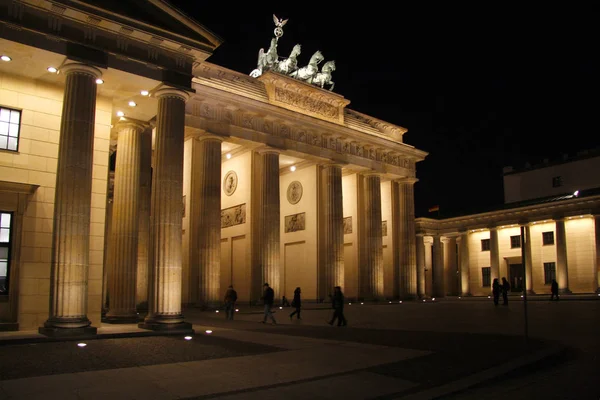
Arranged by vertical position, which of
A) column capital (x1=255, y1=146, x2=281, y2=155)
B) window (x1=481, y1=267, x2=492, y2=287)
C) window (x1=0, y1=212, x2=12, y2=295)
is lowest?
window (x1=481, y1=267, x2=492, y2=287)

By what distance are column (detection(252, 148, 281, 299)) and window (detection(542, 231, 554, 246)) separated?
118ft

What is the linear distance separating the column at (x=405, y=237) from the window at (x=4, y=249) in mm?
36091

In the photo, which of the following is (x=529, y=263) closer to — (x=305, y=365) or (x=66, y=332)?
(x=305, y=365)

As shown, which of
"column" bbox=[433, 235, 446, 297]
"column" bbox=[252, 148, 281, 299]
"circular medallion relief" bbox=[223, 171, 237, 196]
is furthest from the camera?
"column" bbox=[433, 235, 446, 297]

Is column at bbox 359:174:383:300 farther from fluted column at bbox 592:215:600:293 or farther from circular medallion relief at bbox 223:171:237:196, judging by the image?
fluted column at bbox 592:215:600:293

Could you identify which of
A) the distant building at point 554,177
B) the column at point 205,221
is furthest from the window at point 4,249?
the distant building at point 554,177

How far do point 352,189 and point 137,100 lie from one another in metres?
29.7

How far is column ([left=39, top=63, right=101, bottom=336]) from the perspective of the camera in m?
15.7

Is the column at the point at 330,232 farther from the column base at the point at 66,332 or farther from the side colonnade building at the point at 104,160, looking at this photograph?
the column base at the point at 66,332

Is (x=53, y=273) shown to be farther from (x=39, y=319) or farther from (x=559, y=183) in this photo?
(x=559, y=183)

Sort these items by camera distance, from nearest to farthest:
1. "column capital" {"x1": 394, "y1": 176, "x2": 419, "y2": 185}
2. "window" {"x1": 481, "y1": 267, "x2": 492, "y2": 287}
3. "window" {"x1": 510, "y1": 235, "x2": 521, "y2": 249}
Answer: "column capital" {"x1": 394, "y1": 176, "x2": 419, "y2": 185}, "window" {"x1": 510, "y1": 235, "x2": 521, "y2": 249}, "window" {"x1": 481, "y1": 267, "x2": 492, "y2": 287}

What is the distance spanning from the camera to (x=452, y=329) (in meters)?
19.3

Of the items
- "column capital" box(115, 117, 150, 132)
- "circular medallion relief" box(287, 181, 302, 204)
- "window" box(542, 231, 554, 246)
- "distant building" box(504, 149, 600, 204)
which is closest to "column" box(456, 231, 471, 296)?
"window" box(542, 231, 554, 246)

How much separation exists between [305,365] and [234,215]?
30586 mm
